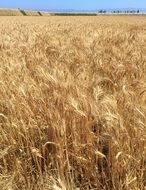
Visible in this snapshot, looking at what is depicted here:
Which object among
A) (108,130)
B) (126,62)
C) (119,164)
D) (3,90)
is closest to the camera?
(119,164)

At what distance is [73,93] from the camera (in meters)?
2.40

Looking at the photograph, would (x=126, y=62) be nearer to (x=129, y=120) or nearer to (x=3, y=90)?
(x=3, y=90)

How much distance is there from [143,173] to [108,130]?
11.1 inches

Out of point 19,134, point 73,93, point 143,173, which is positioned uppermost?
point 73,93

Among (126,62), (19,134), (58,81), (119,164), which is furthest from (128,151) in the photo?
(126,62)

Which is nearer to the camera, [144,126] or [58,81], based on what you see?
[144,126]

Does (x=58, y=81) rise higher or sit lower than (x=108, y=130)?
higher

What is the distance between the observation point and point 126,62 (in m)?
3.97

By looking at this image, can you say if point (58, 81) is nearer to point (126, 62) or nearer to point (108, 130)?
point (108, 130)

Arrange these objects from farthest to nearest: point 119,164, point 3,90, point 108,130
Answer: point 3,90
point 108,130
point 119,164

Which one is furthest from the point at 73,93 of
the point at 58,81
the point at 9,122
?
the point at 9,122

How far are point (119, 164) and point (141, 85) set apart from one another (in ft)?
3.46

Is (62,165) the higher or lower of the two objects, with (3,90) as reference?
lower

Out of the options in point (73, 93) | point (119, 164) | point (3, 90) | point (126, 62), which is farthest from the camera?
point (126, 62)
